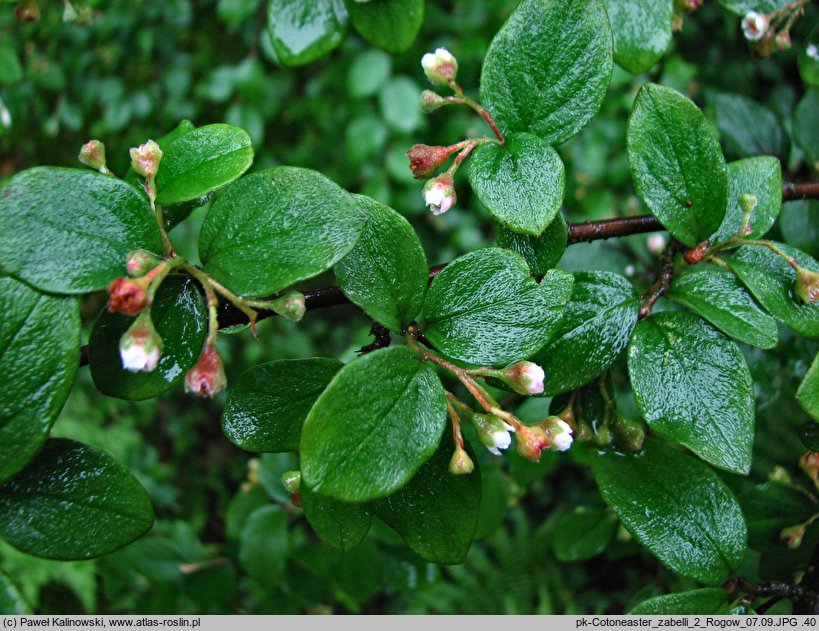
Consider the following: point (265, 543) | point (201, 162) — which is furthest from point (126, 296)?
point (265, 543)

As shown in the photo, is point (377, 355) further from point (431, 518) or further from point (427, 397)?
point (431, 518)

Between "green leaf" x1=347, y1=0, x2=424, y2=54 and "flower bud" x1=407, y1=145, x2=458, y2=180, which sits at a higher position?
"green leaf" x1=347, y1=0, x2=424, y2=54

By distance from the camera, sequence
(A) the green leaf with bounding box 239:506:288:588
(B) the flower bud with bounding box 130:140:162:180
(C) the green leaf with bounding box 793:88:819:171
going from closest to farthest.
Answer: (B) the flower bud with bounding box 130:140:162:180
(C) the green leaf with bounding box 793:88:819:171
(A) the green leaf with bounding box 239:506:288:588

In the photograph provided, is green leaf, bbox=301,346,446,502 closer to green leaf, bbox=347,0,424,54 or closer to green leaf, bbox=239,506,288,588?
green leaf, bbox=347,0,424,54

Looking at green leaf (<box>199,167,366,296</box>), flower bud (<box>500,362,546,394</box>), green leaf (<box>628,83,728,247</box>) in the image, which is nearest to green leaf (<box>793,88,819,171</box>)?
green leaf (<box>628,83,728,247</box>)

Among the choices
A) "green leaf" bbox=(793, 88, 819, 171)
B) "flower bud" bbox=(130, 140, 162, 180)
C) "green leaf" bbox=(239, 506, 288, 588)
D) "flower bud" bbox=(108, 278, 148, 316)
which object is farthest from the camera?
"green leaf" bbox=(239, 506, 288, 588)

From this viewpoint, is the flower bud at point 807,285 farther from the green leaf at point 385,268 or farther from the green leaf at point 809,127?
the green leaf at point 809,127

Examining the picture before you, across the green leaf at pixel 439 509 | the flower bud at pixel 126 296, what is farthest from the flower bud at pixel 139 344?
the green leaf at pixel 439 509
